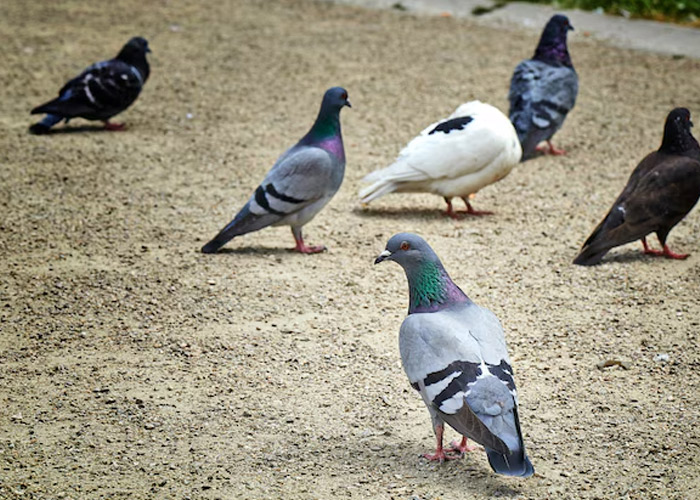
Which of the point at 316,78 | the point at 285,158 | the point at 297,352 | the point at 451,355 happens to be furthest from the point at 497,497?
the point at 316,78

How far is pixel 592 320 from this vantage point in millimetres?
4457

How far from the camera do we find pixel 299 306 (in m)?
4.60

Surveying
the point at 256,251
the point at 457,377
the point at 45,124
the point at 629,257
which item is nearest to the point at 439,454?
the point at 457,377

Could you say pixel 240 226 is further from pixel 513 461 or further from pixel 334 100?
pixel 513 461

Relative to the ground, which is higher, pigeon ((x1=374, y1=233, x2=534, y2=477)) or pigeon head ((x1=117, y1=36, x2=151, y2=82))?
pigeon head ((x1=117, y1=36, x2=151, y2=82))

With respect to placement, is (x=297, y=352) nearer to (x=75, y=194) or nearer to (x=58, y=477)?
(x=58, y=477)

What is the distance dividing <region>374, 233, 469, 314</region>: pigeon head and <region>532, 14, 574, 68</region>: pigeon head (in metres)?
4.27

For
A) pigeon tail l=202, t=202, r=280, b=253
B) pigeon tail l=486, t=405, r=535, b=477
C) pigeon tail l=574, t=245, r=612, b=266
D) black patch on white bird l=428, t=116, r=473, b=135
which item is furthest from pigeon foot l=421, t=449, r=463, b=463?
black patch on white bird l=428, t=116, r=473, b=135

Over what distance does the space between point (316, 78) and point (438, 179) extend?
313cm

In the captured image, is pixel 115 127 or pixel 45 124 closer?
pixel 45 124

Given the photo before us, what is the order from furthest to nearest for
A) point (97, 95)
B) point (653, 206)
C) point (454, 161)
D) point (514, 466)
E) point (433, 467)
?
point (97, 95), point (454, 161), point (653, 206), point (433, 467), point (514, 466)

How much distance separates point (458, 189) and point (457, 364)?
2810mm

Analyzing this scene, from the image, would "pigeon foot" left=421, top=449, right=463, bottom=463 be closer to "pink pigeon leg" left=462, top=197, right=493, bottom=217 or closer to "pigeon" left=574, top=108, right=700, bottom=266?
"pigeon" left=574, top=108, right=700, bottom=266

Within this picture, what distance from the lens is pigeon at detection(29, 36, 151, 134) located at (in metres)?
7.19
